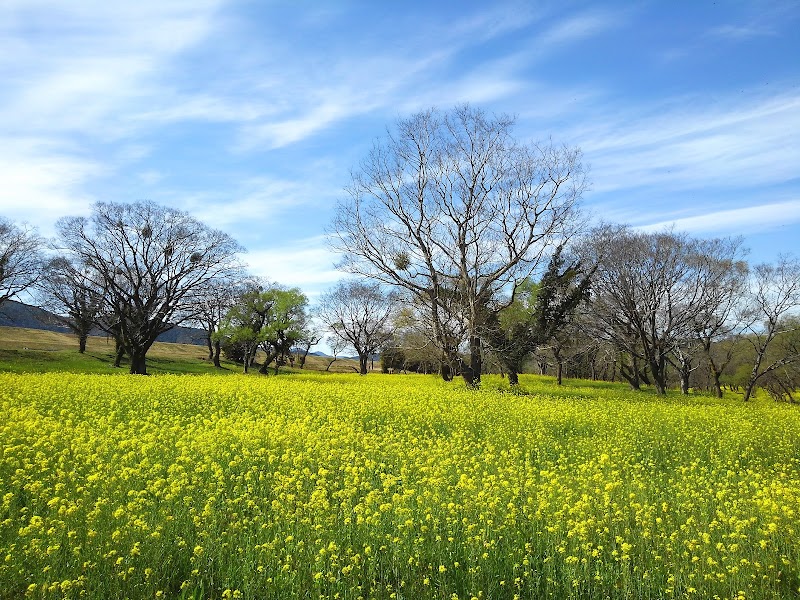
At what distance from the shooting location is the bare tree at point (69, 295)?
36688 mm

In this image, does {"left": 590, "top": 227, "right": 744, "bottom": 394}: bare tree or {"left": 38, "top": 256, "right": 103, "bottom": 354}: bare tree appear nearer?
{"left": 590, "top": 227, "right": 744, "bottom": 394}: bare tree

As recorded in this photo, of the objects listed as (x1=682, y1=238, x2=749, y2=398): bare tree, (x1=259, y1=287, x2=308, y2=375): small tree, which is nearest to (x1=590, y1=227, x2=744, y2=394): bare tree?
(x1=682, y1=238, x2=749, y2=398): bare tree

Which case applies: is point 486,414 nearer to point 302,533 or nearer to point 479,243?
point 302,533

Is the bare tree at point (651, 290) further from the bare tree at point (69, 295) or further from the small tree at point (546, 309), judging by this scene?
the bare tree at point (69, 295)

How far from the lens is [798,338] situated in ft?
137

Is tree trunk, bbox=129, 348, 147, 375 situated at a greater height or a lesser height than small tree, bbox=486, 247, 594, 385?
lesser

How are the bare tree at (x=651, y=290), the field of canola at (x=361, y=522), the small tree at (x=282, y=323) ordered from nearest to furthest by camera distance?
the field of canola at (x=361, y=522)
the bare tree at (x=651, y=290)
the small tree at (x=282, y=323)

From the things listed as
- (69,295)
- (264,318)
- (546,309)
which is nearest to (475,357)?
(546,309)

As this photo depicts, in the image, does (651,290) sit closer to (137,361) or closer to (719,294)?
(719,294)

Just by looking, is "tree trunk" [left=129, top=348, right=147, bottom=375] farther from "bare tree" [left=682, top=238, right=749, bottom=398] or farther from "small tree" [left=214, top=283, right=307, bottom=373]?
"bare tree" [left=682, top=238, right=749, bottom=398]

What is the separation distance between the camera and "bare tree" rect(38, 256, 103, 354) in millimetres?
36688

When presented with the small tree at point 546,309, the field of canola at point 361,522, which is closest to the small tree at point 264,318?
the small tree at point 546,309

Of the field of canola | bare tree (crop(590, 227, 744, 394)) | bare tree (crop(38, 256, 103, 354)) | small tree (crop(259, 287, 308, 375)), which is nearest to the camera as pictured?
the field of canola

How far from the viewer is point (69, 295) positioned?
4753cm
